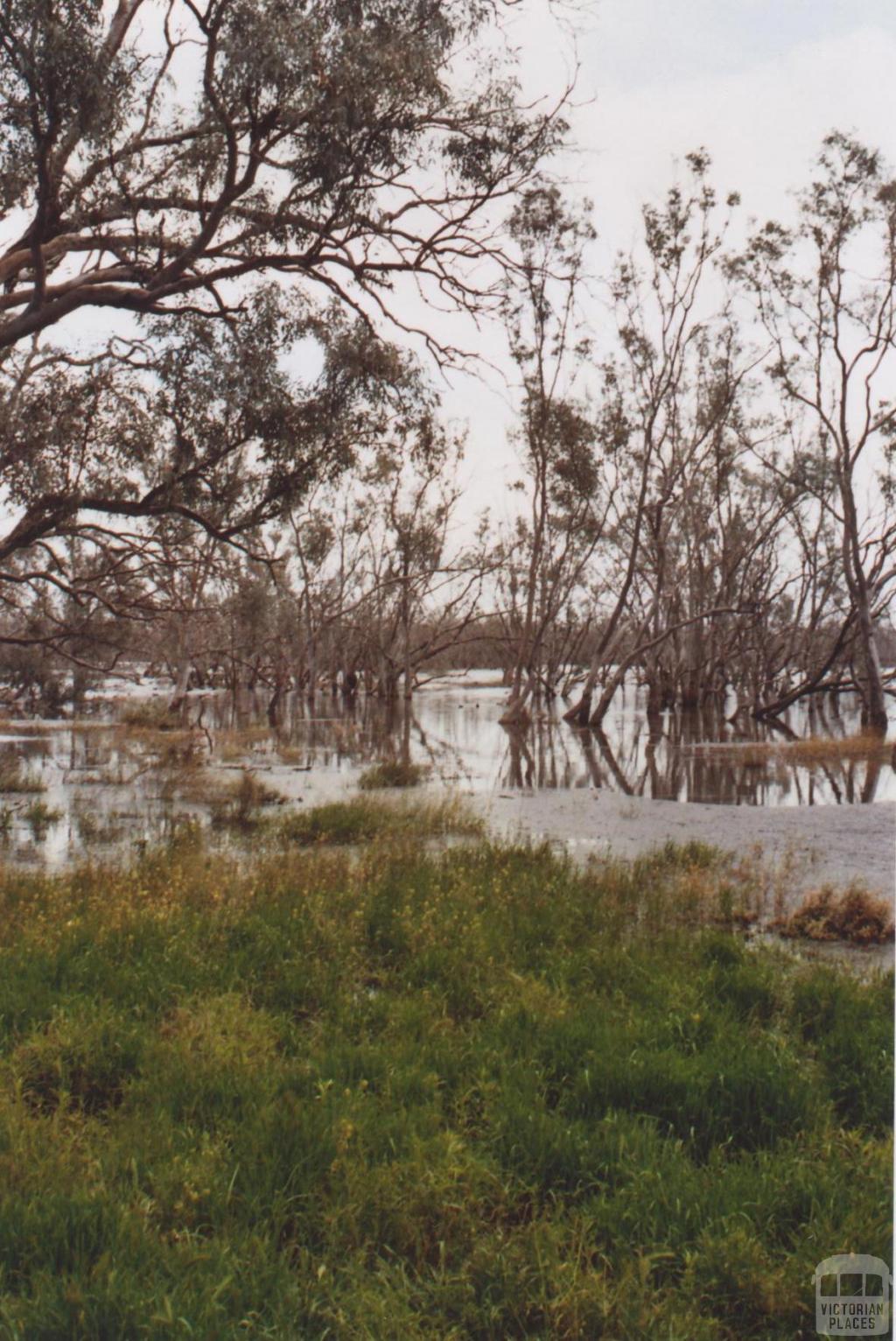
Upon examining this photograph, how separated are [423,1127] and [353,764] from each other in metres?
15.9

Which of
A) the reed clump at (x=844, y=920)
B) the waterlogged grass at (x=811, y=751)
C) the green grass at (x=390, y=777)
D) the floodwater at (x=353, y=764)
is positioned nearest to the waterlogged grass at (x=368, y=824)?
the floodwater at (x=353, y=764)

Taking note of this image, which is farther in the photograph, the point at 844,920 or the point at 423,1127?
the point at 844,920

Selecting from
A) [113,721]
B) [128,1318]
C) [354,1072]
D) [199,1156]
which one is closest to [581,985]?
[354,1072]

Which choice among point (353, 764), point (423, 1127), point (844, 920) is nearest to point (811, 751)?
point (353, 764)

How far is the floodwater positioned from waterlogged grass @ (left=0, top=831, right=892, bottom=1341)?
193 inches

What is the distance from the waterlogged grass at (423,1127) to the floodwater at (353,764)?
490 cm

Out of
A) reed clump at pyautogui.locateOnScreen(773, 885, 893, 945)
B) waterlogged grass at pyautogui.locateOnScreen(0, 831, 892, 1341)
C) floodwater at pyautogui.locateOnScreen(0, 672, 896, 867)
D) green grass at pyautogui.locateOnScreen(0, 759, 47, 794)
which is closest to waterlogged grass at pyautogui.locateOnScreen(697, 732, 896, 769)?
floodwater at pyautogui.locateOnScreen(0, 672, 896, 867)

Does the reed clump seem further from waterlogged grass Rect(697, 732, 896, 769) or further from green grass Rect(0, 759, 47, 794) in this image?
waterlogged grass Rect(697, 732, 896, 769)

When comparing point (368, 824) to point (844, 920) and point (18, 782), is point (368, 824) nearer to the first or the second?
point (844, 920)

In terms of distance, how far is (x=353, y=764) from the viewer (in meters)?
19.5

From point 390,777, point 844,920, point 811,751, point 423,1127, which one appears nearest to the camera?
point 423,1127

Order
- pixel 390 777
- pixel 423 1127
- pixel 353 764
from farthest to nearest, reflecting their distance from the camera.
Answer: pixel 353 764 → pixel 390 777 → pixel 423 1127

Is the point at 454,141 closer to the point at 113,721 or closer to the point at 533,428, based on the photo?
the point at 533,428

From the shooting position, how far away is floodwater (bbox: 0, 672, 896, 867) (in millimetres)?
12641
